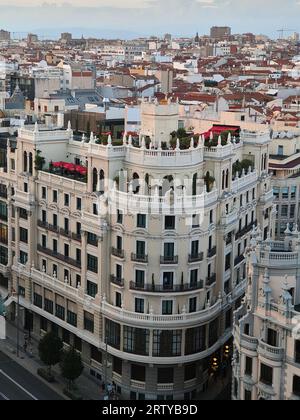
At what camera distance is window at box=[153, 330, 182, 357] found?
231 feet

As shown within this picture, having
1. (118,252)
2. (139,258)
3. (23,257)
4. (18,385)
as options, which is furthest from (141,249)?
(23,257)

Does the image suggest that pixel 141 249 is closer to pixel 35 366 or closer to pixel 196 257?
pixel 196 257

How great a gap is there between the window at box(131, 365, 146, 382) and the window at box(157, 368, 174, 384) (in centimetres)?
138

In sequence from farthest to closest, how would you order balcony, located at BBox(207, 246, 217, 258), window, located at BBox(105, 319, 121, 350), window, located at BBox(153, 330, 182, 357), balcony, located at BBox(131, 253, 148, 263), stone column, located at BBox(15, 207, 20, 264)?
stone column, located at BBox(15, 207, 20, 264)
balcony, located at BBox(207, 246, 217, 258)
window, located at BBox(105, 319, 121, 350)
window, located at BBox(153, 330, 182, 357)
balcony, located at BBox(131, 253, 148, 263)

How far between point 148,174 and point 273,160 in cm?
3869

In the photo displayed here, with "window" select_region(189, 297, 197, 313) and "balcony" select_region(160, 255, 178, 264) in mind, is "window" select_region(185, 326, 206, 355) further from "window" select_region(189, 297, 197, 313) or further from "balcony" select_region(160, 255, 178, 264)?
"balcony" select_region(160, 255, 178, 264)

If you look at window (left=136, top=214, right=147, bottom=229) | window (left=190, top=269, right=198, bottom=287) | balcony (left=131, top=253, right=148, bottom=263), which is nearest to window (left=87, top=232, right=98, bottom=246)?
balcony (left=131, top=253, right=148, bottom=263)

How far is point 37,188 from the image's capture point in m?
81.2

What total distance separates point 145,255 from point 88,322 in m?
10.9

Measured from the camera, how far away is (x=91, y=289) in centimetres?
7519

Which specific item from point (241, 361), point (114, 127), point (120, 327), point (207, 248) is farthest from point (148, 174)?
point (114, 127)

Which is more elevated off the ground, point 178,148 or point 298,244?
point 178,148

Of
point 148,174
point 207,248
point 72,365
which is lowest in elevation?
point 72,365

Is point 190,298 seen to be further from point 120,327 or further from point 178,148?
point 178,148
